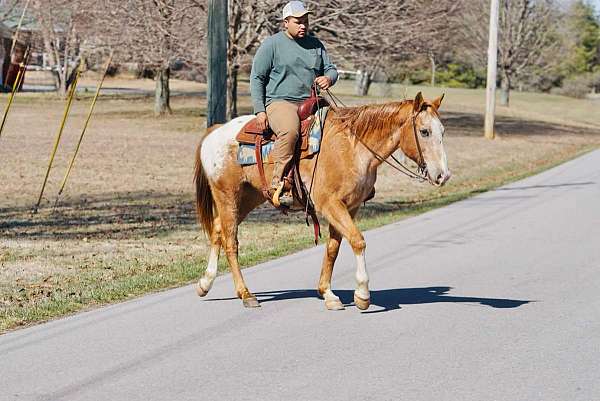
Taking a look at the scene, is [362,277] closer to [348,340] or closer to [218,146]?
[348,340]

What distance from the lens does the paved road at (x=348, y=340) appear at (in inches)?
255

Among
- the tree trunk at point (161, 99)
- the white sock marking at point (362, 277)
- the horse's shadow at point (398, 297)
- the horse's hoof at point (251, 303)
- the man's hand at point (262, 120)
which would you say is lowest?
the tree trunk at point (161, 99)

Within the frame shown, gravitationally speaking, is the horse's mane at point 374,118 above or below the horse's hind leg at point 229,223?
above

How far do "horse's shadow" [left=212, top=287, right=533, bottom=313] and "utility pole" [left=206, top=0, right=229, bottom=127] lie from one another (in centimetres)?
440

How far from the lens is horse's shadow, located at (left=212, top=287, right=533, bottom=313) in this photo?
9406mm

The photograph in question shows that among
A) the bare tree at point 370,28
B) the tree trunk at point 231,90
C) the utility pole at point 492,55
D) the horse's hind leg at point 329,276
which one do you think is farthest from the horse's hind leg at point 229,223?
the utility pole at point 492,55

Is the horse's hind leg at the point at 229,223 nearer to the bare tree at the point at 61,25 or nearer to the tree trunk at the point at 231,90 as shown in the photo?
the tree trunk at the point at 231,90

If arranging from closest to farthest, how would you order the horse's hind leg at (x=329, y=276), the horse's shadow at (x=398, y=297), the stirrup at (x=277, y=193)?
the horse's hind leg at (x=329, y=276)
the stirrup at (x=277, y=193)
the horse's shadow at (x=398, y=297)

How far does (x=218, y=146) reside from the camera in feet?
32.4

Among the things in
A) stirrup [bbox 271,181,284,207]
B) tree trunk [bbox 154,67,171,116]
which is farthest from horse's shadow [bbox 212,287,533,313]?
tree trunk [bbox 154,67,171,116]

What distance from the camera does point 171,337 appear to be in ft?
26.2

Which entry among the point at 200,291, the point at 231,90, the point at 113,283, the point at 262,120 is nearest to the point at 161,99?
the point at 231,90

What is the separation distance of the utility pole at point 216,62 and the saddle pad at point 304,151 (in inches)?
174

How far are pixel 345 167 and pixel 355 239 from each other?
645 mm
